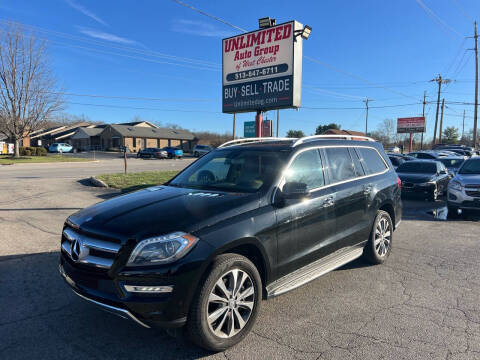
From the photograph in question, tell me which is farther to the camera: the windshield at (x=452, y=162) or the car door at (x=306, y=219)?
the windshield at (x=452, y=162)

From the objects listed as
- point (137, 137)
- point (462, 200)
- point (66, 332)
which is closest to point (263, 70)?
point (462, 200)

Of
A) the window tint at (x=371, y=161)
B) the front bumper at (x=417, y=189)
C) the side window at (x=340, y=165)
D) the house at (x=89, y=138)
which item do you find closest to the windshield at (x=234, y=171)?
the side window at (x=340, y=165)

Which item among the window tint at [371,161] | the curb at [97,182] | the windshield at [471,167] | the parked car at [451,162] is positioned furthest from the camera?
the parked car at [451,162]

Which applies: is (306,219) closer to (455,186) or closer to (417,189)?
(455,186)

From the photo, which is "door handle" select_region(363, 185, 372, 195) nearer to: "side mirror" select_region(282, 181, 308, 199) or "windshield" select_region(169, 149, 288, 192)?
A: "windshield" select_region(169, 149, 288, 192)

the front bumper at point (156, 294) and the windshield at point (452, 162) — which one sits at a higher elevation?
the windshield at point (452, 162)

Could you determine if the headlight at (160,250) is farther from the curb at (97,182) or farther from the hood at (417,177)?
the hood at (417,177)

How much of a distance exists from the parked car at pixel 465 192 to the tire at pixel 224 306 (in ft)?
26.2

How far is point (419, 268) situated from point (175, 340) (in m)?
3.80

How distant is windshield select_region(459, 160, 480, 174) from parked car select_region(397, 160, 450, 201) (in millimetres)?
1825

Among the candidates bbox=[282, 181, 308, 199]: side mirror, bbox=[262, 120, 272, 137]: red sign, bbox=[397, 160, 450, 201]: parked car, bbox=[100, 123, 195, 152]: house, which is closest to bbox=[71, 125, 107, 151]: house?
bbox=[100, 123, 195, 152]: house

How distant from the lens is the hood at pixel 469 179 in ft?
29.0

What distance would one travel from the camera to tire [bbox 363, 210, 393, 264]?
16.5 ft

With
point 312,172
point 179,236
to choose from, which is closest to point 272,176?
point 312,172
